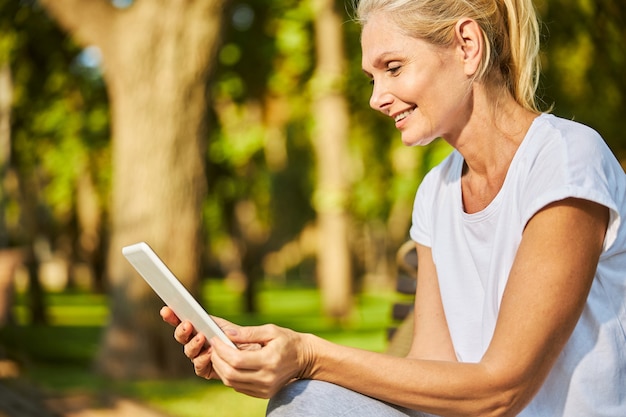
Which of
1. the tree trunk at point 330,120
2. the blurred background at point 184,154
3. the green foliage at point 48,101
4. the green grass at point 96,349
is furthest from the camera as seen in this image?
the tree trunk at point 330,120

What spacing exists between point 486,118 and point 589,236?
0.44 m

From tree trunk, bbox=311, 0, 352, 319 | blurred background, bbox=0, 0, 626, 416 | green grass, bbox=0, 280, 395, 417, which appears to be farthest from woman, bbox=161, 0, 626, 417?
tree trunk, bbox=311, 0, 352, 319

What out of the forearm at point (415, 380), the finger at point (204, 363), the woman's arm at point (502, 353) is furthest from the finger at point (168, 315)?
the forearm at point (415, 380)

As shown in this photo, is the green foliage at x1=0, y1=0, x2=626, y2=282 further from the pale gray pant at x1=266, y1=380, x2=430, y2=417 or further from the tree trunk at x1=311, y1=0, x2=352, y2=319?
the pale gray pant at x1=266, y1=380, x2=430, y2=417

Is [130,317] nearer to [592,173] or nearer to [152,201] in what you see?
[152,201]

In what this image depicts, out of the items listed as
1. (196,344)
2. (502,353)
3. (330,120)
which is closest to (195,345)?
(196,344)

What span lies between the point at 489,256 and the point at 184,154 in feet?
22.6

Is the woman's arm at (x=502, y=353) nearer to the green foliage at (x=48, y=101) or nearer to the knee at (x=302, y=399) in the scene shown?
the knee at (x=302, y=399)

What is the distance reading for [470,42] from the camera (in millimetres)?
2158

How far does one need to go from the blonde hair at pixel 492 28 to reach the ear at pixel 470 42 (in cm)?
1

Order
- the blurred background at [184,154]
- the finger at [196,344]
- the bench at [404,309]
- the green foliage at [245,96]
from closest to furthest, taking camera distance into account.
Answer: the finger at [196,344] → the bench at [404,309] → the blurred background at [184,154] → the green foliage at [245,96]

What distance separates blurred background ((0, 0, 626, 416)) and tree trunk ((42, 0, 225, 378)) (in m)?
0.01

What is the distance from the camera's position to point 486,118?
2.21 meters

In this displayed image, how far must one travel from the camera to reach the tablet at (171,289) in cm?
188
